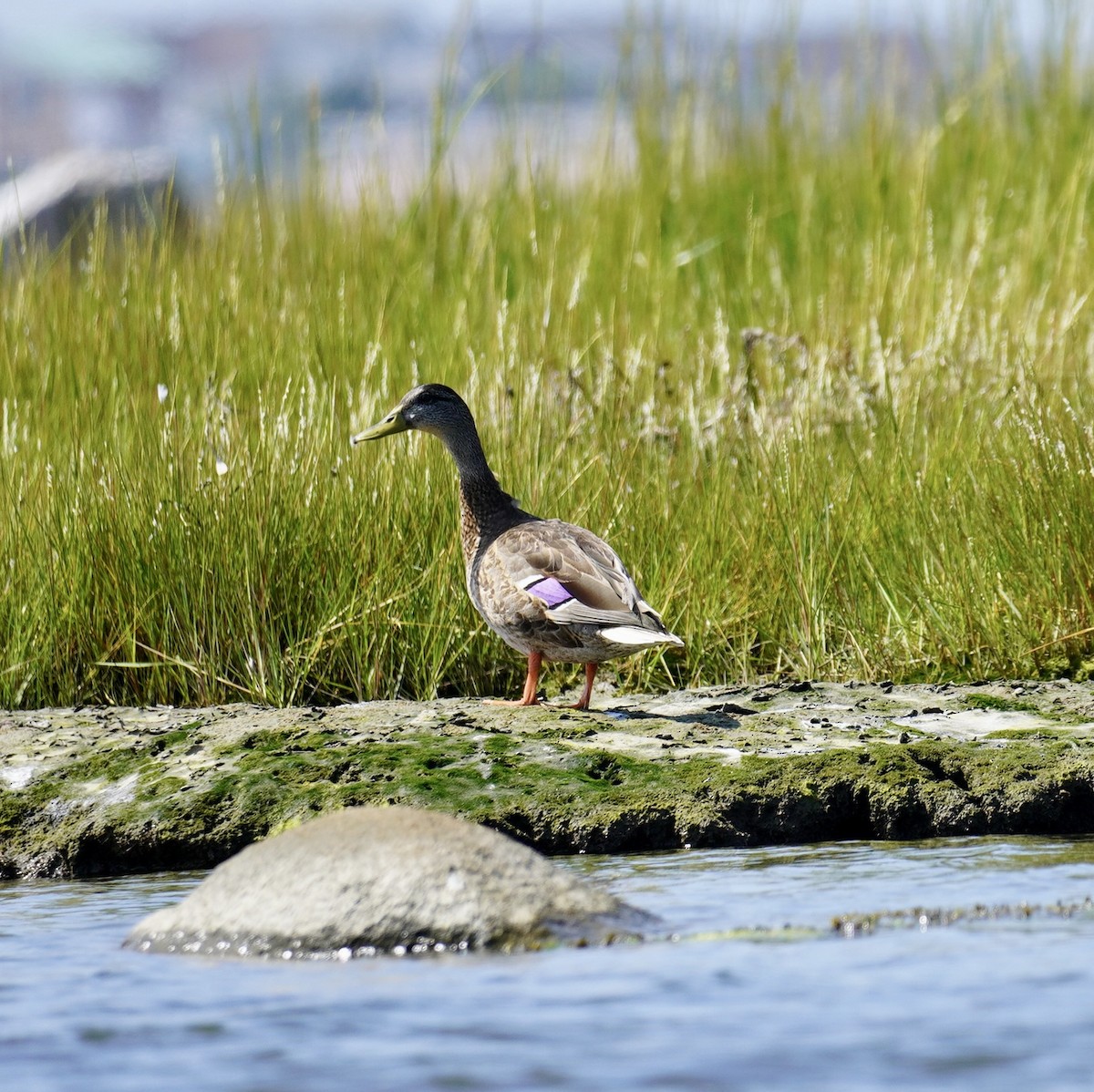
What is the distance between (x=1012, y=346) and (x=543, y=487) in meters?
2.99

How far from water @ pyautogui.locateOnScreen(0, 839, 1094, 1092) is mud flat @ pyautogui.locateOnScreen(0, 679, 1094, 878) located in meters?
0.67

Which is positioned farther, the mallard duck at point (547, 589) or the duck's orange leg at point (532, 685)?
the duck's orange leg at point (532, 685)

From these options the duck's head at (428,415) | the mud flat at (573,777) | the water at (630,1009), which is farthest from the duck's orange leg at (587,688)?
the water at (630,1009)

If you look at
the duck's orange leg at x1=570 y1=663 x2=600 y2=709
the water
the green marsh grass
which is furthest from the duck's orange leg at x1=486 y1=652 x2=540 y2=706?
the water

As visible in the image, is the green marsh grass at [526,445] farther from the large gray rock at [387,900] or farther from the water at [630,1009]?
the large gray rock at [387,900]

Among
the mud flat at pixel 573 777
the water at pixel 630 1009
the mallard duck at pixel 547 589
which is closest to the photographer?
the water at pixel 630 1009

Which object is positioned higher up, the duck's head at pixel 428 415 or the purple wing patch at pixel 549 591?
the duck's head at pixel 428 415

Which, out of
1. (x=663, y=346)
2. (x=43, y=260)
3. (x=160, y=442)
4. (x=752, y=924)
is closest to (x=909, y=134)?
(x=663, y=346)

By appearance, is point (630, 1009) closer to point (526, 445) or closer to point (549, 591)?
point (549, 591)

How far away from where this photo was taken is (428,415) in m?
6.88

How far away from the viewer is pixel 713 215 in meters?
12.3

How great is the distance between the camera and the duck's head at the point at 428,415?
22.6 ft

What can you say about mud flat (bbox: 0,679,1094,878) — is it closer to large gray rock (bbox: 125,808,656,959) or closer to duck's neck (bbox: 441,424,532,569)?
duck's neck (bbox: 441,424,532,569)

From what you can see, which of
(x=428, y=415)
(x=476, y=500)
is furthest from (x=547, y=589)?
(x=428, y=415)
